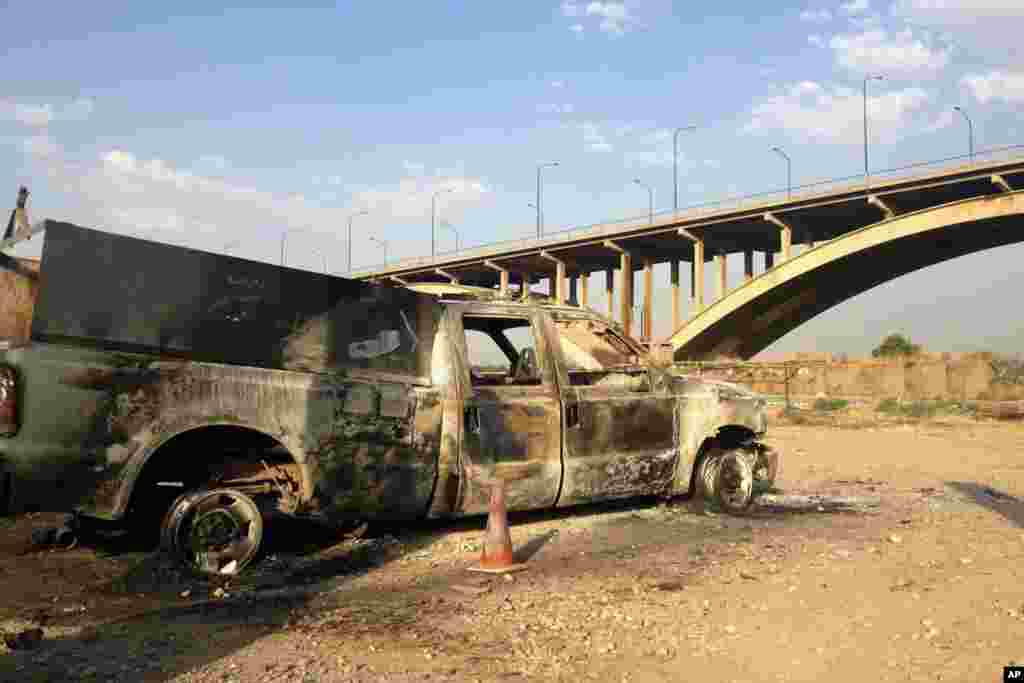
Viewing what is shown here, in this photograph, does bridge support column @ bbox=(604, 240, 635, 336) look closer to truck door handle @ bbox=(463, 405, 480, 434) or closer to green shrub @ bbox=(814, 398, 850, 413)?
green shrub @ bbox=(814, 398, 850, 413)

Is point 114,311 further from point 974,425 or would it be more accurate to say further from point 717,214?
point 717,214

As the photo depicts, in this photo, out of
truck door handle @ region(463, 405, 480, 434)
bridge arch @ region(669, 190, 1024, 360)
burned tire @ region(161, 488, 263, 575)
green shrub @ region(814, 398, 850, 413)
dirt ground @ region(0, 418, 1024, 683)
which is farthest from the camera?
bridge arch @ region(669, 190, 1024, 360)

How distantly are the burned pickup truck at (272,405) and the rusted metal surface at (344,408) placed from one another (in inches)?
0.4

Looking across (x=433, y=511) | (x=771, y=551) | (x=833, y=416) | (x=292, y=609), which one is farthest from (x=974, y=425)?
(x=292, y=609)

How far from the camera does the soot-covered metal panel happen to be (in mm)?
4207

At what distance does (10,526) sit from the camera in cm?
580

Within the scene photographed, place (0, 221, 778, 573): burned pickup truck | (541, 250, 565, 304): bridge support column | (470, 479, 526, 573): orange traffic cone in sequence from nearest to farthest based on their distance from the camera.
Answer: (0, 221, 778, 573): burned pickup truck < (470, 479, 526, 573): orange traffic cone < (541, 250, 565, 304): bridge support column

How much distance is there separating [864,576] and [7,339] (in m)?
5.25

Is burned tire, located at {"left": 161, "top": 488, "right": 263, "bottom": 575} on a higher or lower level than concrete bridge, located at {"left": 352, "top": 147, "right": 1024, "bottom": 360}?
lower

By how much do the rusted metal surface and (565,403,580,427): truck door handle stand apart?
0.04 feet

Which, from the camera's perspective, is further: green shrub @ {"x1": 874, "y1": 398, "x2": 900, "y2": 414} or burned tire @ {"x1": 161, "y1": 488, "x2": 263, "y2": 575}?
green shrub @ {"x1": 874, "y1": 398, "x2": 900, "y2": 414}

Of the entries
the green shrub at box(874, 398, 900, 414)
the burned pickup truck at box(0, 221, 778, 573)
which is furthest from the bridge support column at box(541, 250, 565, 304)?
the burned pickup truck at box(0, 221, 778, 573)

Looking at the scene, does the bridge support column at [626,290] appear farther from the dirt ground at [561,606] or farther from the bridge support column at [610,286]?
the dirt ground at [561,606]

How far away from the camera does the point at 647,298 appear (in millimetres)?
46250
